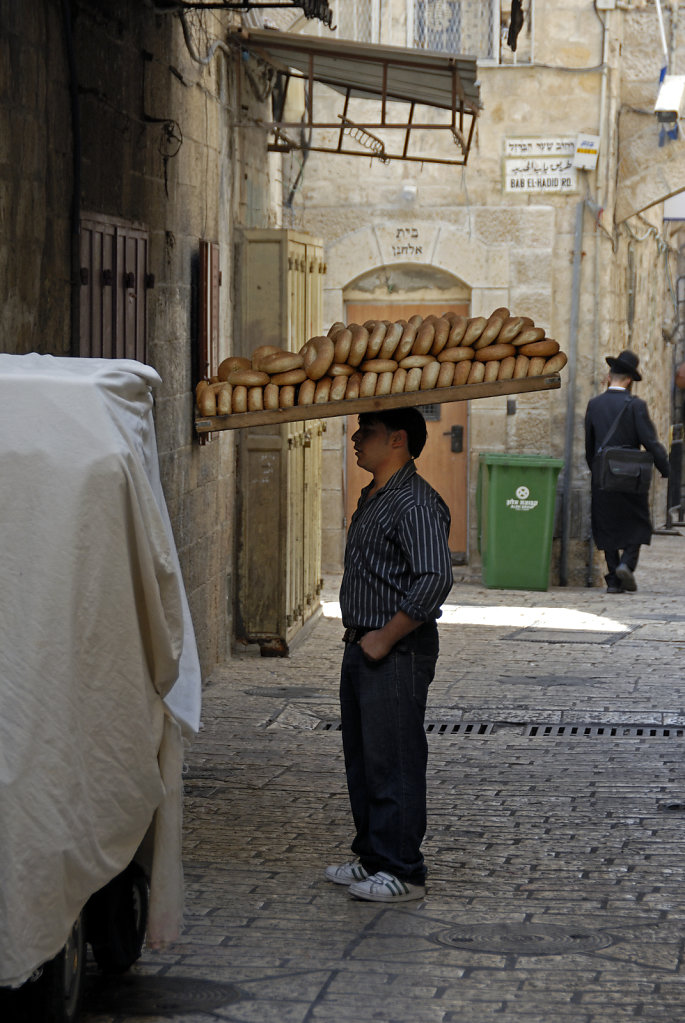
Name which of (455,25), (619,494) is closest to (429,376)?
(619,494)

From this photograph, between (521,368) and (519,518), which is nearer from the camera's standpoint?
(521,368)

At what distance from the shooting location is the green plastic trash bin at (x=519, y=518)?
13688mm

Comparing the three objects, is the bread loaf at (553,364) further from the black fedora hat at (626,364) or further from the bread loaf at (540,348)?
the black fedora hat at (626,364)

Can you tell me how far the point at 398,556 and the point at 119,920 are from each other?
5.33 ft

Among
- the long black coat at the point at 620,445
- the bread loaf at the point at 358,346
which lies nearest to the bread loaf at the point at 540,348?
the bread loaf at the point at 358,346

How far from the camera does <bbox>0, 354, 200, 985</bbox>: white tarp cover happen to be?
3574 millimetres

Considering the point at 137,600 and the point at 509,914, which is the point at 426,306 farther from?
the point at 137,600

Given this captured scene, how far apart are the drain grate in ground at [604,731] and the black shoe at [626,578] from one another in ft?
18.1

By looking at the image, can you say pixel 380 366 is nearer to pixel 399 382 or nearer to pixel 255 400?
pixel 399 382

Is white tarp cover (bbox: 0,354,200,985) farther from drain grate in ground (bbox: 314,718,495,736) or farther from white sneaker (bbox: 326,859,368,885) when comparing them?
drain grate in ground (bbox: 314,718,495,736)

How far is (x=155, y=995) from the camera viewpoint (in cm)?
452

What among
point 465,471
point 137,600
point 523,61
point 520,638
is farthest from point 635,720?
point 523,61

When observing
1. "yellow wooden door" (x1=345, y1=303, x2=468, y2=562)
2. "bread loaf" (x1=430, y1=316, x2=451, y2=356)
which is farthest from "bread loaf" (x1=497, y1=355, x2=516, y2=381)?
"yellow wooden door" (x1=345, y1=303, x2=468, y2=562)

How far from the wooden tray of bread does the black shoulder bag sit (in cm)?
809
